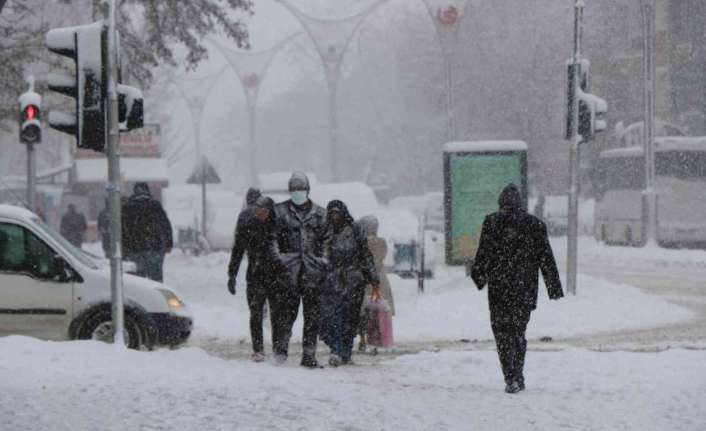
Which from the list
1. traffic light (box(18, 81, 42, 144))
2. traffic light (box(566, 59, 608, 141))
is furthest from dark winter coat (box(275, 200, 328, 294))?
traffic light (box(18, 81, 42, 144))

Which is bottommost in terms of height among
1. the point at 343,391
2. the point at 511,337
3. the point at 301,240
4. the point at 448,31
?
the point at 343,391

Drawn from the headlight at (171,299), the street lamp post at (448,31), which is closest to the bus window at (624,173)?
the street lamp post at (448,31)

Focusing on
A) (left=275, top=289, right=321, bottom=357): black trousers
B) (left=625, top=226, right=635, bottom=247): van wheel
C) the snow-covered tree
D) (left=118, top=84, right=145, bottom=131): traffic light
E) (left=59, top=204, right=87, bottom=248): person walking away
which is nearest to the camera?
(left=118, top=84, right=145, bottom=131): traffic light

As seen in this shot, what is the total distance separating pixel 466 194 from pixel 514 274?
1380cm

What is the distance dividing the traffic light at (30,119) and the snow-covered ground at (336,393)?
33.9 ft

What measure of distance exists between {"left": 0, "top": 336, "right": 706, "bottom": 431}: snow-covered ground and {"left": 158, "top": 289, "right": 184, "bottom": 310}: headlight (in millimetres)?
929

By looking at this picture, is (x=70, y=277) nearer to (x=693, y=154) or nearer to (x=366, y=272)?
(x=366, y=272)

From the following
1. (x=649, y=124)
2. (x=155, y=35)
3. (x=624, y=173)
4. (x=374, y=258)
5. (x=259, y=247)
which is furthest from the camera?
(x=624, y=173)

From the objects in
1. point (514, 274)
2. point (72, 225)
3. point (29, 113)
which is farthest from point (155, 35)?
point (514, 274)

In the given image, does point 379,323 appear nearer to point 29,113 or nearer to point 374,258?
point 374,258

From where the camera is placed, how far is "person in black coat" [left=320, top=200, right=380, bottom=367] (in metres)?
12.1

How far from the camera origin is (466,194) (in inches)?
937

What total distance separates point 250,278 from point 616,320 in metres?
6.79

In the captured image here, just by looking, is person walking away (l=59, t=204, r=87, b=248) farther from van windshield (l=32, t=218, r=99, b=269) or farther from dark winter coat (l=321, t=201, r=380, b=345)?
Answer: dark winter coat (l=321, t=201, r=380, b=345)
